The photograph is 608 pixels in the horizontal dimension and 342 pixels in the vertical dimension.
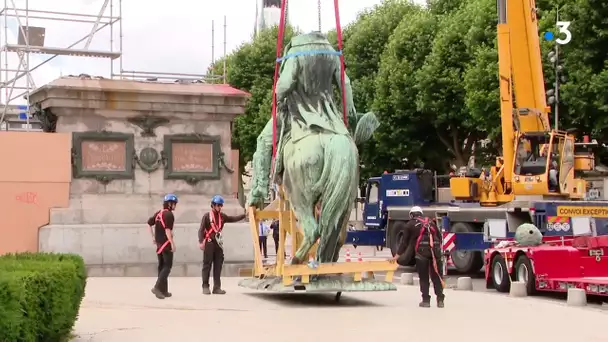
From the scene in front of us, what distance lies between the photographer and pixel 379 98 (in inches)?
1559

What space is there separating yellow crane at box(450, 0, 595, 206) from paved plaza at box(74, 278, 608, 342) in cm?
909

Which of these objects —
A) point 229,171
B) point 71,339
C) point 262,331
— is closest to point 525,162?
point 229,171

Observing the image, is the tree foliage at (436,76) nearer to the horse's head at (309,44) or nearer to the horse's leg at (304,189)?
the horse's head at (309,44)

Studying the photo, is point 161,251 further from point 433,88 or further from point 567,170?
point 433,88

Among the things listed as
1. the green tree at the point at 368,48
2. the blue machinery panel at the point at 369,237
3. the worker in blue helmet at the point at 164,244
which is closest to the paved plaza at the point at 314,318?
the worker in blue helmet at the point at 164,244

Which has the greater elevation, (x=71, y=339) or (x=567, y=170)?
(x=567, y=170)

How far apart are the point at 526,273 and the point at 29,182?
8.81 meters

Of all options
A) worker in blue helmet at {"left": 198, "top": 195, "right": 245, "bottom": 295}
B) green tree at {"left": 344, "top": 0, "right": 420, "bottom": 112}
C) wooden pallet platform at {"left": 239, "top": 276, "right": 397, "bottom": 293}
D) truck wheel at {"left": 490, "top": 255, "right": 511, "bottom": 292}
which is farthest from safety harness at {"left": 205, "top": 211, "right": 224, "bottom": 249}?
green tree at {"left": 344, "top": 0, "right": 420, "bottom": 112}

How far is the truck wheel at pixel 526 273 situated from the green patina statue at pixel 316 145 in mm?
5647

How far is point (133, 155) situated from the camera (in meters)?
17.8

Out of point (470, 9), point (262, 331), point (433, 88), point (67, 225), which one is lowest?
point (262, 331)

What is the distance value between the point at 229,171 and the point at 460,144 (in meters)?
22.9

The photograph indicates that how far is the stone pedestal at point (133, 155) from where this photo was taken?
17281mm

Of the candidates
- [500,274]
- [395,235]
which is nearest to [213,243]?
[500,274]
